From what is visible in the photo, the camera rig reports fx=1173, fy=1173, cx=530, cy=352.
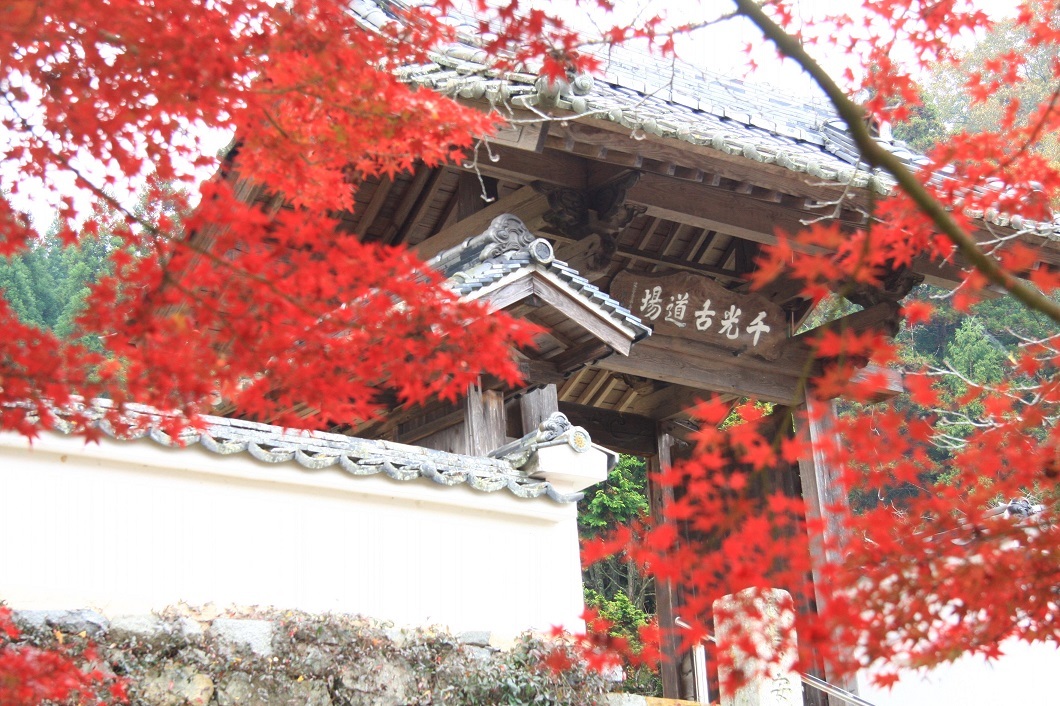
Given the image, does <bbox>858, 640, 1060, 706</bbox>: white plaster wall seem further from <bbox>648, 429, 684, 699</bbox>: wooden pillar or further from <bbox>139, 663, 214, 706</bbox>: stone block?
<bbox>139, 663, 214, 706</bbox>: stone block

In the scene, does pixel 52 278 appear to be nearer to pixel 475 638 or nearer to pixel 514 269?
pixel 514 269

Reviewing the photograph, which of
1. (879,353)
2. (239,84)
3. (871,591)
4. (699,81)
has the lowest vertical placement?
(871,591)

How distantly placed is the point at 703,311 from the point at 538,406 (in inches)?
77.4

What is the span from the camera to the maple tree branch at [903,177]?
2986 mm

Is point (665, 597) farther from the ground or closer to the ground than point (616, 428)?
closer to the ground

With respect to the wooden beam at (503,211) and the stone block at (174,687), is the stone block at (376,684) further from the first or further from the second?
the wooden beam at (503,211)

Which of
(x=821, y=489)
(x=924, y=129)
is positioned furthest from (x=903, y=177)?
(x=924, y=129)

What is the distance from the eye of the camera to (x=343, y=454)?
227 inches

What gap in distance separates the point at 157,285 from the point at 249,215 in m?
0.40

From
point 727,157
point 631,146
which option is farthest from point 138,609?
point 727,157

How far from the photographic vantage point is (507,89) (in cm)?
646

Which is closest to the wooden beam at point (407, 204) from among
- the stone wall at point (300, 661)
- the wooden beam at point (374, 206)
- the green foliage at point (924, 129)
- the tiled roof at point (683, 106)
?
the wooden beam at point (374, 206)

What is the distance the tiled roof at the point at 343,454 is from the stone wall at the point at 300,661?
2.43 ft

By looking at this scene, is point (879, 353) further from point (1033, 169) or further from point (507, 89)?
point (507, 89)
